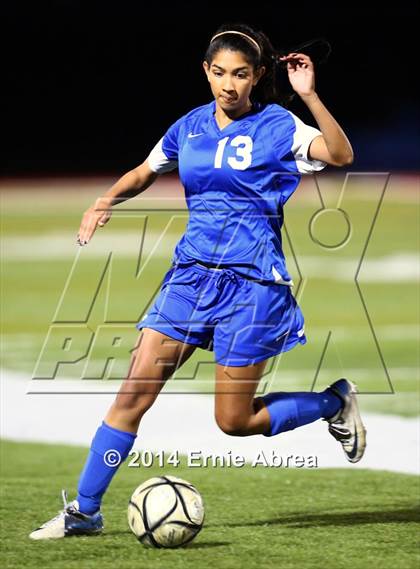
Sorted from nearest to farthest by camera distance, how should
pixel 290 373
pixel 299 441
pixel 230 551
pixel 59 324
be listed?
pixel 230 551, pixel 299 441, pixel 290 373, pixel 59 324

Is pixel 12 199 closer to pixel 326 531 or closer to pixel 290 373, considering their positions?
pixel 290 373

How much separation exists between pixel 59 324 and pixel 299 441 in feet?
19.6

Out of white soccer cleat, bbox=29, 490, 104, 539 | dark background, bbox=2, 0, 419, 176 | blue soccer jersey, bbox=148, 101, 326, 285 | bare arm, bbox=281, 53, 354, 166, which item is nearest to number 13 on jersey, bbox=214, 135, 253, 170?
blue soccer jersey, bbox=148, 101, 326, 285

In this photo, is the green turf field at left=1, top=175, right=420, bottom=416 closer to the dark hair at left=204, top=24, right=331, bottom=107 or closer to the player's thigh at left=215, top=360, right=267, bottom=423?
the dark hair at left=204, top=24, right=331, bottom=107

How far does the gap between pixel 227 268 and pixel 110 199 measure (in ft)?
2.28

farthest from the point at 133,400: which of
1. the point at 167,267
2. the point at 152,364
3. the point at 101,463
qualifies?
the point at 167,267

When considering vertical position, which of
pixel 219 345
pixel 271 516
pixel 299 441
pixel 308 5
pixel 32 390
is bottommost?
pixel 271 516

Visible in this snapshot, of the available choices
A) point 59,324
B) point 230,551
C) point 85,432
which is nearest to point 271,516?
point 230,551

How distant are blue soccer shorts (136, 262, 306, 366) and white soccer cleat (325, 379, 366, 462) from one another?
542 mm

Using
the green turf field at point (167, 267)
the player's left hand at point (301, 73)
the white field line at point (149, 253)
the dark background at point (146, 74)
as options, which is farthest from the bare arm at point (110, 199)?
the dark background at point (146, 74)

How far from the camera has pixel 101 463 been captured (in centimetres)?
533

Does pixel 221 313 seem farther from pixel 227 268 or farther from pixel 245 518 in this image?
pixel 245 518

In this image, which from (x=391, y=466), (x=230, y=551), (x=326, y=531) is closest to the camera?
(x=230, y=551)

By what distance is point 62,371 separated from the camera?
1020 cm
